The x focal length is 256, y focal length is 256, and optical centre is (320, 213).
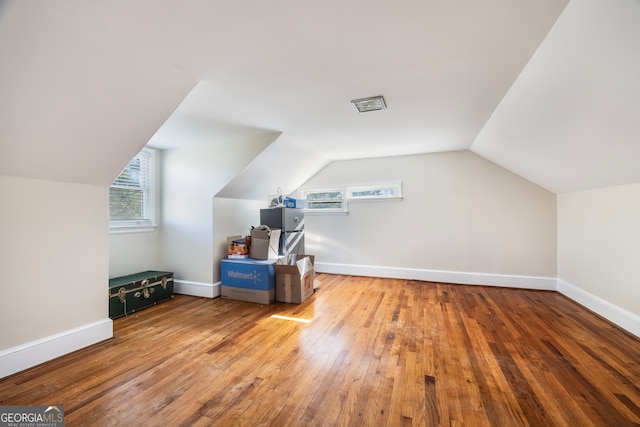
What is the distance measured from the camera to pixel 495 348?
6.97ft

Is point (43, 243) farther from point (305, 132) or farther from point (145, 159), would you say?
point (305, 132)

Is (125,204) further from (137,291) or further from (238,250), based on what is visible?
(238,250)

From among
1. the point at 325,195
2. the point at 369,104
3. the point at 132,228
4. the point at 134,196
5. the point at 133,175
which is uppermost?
the point at 369,104

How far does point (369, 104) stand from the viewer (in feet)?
7.91

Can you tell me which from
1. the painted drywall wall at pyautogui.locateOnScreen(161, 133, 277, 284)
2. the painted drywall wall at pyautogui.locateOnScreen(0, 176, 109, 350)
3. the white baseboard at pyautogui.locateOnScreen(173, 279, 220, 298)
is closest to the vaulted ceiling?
the painted drywall wall at pyautogui.locateOnScreen(0, 176, 109, 350)

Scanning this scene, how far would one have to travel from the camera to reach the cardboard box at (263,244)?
3.47 meters

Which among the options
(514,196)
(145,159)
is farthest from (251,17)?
(514,196)

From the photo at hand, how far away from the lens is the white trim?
2314 millimetres

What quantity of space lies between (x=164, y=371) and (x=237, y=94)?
2233 millimetres

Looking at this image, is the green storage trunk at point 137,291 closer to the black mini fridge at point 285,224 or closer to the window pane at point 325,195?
the black mini fridge at point 285,224

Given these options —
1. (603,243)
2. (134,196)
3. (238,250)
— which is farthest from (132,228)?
(603,243)

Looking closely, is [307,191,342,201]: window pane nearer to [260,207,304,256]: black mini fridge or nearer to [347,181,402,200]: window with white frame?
[347,181,402,200]: window with white frame
